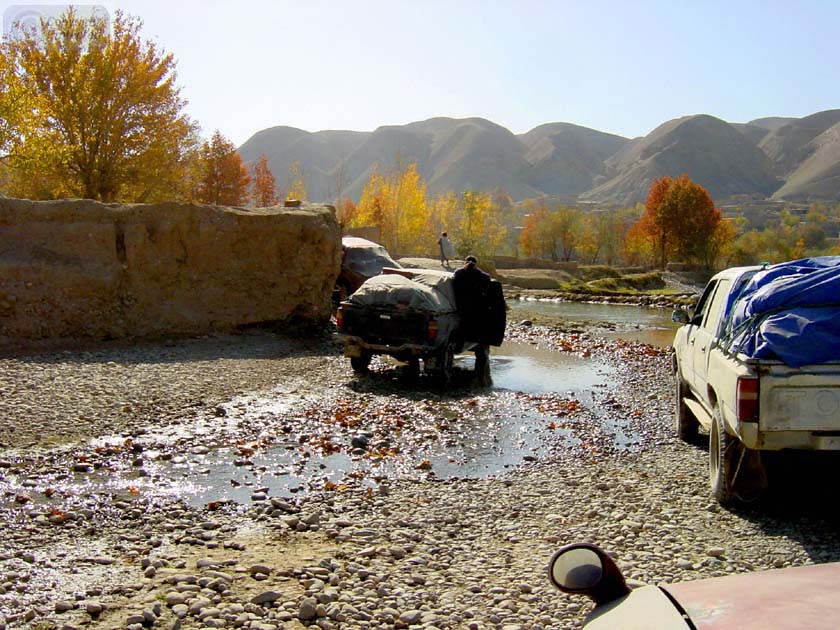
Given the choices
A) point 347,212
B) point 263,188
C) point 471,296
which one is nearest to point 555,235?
point 347,212

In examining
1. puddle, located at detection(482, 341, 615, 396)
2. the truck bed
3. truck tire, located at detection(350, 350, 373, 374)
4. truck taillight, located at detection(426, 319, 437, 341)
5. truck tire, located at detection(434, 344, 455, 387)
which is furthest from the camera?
puddle, located at detection(482, 341, 615, 396)

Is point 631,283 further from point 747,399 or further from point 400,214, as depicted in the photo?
point 747,399

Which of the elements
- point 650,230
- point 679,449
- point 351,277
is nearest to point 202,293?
point 351,277

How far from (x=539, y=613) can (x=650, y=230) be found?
261ft

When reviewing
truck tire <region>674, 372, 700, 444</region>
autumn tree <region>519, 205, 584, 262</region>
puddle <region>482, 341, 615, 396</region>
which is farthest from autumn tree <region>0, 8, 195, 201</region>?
autumn tree <region>519, 205, 584, 262</region>

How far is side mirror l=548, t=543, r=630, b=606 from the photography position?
274cm

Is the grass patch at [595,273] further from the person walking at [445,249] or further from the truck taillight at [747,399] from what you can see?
the truck taillight at [747,399]

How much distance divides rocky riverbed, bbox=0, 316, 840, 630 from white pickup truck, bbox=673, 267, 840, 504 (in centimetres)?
54

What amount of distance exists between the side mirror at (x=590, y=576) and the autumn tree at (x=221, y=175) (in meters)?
55.8

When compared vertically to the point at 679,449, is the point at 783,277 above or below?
above

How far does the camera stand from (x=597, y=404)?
1544 centimetres

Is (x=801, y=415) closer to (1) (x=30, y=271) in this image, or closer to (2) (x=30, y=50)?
(1) (x=30, y=271)

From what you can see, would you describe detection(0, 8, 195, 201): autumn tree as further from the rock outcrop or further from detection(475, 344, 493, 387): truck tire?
detection(475, 344, 493, 387): truck tire

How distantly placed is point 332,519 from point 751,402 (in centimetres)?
404
